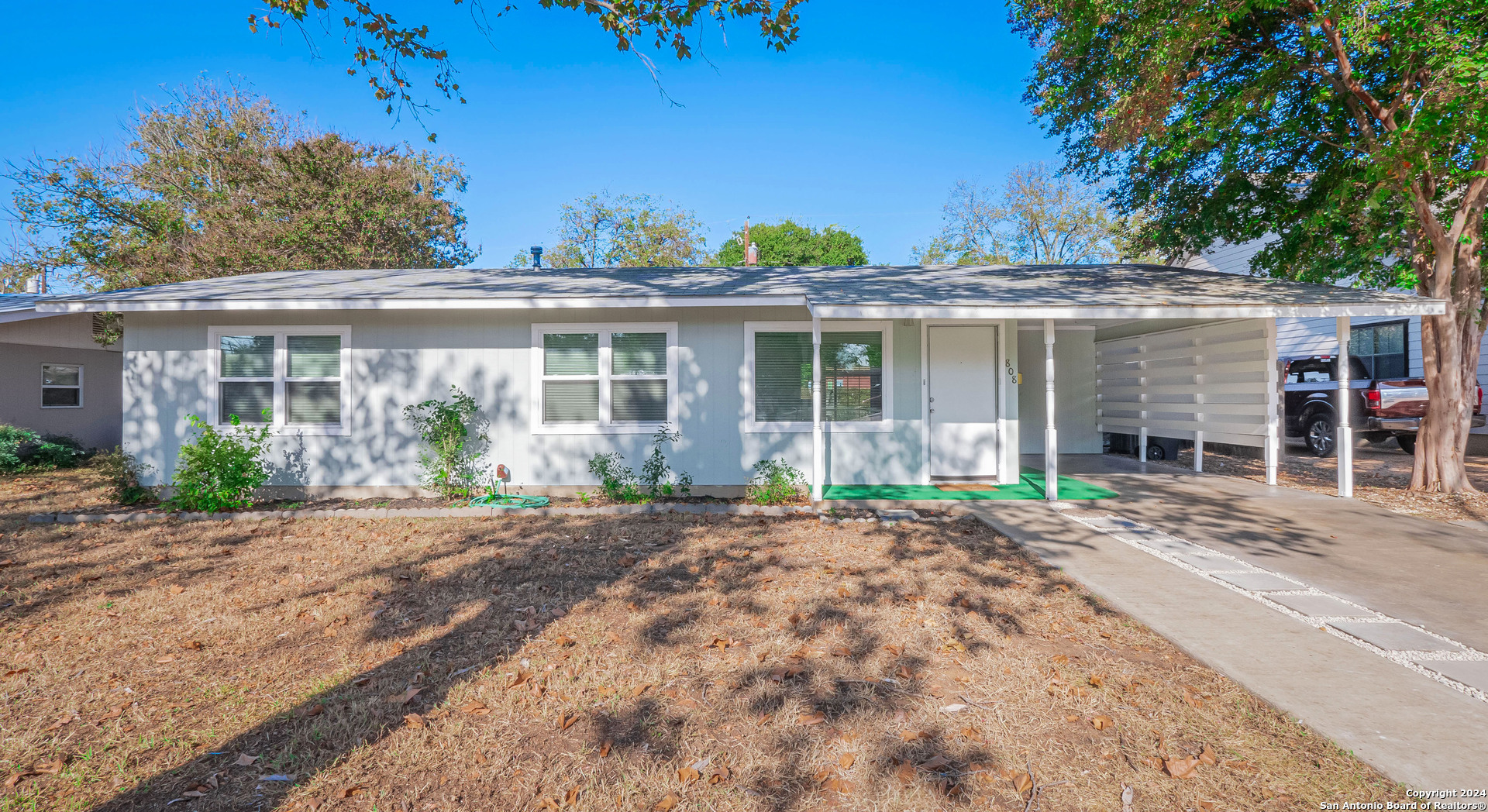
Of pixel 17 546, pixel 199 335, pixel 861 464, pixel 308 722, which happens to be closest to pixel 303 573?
pixel 308 722

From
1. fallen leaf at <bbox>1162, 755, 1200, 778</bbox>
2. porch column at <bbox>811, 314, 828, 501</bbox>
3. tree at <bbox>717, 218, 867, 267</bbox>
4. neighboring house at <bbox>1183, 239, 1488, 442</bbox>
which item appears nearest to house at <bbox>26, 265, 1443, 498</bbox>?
porch column at <bbox>811, 314, 828, 501</bbox>

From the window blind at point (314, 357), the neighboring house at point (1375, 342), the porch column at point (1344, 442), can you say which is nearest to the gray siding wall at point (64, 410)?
the window blind at point (314, 357)

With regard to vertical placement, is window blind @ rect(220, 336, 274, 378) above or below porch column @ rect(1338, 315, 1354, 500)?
above

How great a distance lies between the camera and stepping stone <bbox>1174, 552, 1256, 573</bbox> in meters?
5.04

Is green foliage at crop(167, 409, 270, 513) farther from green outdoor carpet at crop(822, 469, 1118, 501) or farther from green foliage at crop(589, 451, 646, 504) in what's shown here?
green outdoor carpet at crop(822, 469, 1118, 501)

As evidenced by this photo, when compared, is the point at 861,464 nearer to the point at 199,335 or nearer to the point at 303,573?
the point at 303,573

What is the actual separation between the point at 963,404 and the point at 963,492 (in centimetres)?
123

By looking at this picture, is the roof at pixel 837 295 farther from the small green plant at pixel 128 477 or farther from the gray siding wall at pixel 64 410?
the gray siding wall at pixel 64 410

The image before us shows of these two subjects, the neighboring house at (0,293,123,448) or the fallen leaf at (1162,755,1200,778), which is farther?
the neighboring house at (0,293,123,448)

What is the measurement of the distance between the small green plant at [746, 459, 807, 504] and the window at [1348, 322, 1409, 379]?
13426 mm

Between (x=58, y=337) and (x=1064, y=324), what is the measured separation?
1699cm

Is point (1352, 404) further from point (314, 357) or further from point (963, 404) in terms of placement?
point (314, 357)

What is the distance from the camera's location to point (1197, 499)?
774 centimetres

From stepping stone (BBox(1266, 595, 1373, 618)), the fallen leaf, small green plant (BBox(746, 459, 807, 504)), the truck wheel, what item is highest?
the truck wheel
